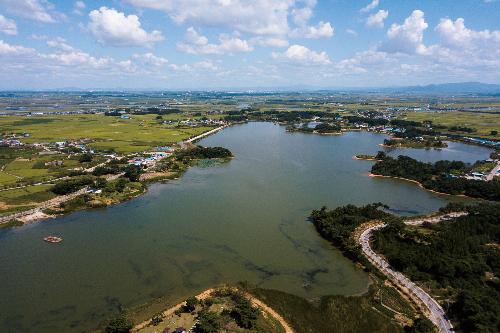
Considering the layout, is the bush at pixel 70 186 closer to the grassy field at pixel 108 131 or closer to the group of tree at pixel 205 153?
the group of tree at pixel 205 153

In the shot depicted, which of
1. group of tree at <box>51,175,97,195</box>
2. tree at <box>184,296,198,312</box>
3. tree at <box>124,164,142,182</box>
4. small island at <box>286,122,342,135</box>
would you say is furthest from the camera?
small island at <box>286,122,342,135</box>

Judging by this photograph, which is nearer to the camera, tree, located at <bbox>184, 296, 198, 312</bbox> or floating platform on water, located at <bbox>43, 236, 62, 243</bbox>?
tree, located at <bbox>184, 296, 198, 312</bbox>

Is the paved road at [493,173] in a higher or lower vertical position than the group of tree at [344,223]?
lower

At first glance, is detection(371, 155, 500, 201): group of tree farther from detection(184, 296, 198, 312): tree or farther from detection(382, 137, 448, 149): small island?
detection(184, 296, 198, 312): tree

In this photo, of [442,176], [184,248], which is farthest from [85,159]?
[442,176]

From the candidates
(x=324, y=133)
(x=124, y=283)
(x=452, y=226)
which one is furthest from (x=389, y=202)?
(x=324, y=133)

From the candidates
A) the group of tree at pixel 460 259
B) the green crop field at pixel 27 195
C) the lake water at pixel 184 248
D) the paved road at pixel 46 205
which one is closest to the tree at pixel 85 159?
the green crop field at pixel 27 195

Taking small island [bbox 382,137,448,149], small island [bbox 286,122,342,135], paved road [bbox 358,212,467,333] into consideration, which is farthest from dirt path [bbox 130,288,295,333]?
small island [bbox 286,122,342,135]
